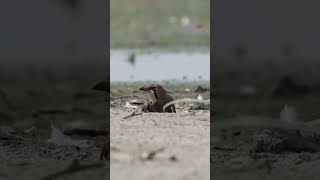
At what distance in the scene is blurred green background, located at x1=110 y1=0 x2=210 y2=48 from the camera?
8.40 metres

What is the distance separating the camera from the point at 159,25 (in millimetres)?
A: 9117

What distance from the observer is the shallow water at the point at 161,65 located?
6.20 meters

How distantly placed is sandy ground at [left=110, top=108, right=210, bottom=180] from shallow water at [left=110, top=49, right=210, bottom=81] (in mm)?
2304

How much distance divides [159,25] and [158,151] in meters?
5.97

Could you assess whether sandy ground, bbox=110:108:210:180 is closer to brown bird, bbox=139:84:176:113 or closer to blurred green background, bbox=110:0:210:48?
brown bird, bbox=139:84:176:113

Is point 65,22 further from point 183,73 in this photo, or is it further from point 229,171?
point 229,171

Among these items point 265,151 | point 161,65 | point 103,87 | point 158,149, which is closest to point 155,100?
point 103,87

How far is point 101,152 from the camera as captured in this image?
350 cm

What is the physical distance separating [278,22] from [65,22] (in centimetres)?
216

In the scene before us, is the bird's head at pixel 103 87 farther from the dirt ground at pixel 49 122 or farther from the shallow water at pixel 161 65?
the shallow water at pixel 161 65

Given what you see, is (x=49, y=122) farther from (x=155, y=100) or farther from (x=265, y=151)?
(x=265, y=151)

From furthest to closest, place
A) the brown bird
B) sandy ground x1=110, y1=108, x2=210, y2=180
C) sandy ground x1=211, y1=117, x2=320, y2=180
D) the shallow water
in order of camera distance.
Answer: the shallow water, the brown bird, sandy ground x1=211, y1=117, x2=320, y2=180, sandy ground x1=110, y1=108, x2=210, y2=180

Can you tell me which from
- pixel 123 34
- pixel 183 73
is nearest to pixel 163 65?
pixel 183 73

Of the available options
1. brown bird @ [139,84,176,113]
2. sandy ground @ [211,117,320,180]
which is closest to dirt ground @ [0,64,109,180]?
brown bird @ [139,84,176,113]
